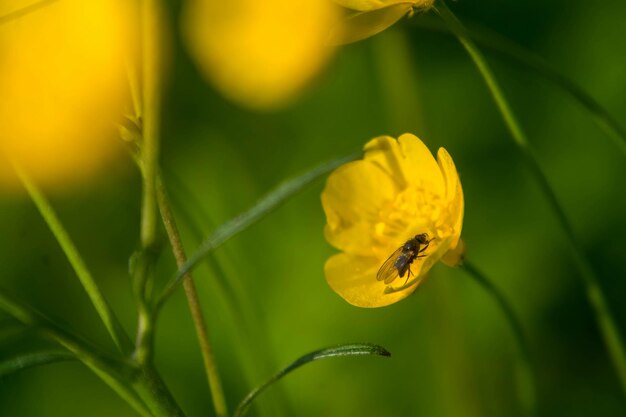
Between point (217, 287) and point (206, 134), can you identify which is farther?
point (206, 134)

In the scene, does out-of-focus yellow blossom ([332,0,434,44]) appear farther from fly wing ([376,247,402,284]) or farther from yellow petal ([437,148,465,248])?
fly wing ([376,247,402,284])

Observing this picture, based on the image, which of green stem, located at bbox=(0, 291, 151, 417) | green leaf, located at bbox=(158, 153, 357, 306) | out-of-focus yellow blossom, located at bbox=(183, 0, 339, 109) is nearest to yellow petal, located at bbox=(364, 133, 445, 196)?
green leaf, located at bbox=(158, 153, 357, 306)

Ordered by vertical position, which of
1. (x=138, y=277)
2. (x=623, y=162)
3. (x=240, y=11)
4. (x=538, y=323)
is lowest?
(x=538, y=323)

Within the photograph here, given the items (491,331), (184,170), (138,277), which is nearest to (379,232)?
(138,277)


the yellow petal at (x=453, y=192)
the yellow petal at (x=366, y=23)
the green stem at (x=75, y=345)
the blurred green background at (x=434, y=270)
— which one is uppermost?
the yellow petal at (x=366, y=23)

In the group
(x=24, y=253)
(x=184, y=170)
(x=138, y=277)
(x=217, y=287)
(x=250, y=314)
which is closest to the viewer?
(x=138, y=277)

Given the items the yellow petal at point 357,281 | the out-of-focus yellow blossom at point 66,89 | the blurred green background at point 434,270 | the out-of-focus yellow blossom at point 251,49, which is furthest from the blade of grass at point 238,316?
the out-of-focus yellow blossom at point 251,49

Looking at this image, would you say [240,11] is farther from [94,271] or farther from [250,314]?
[250,314]

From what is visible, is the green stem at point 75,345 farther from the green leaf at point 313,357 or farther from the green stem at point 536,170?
the green stem at point 536,170
